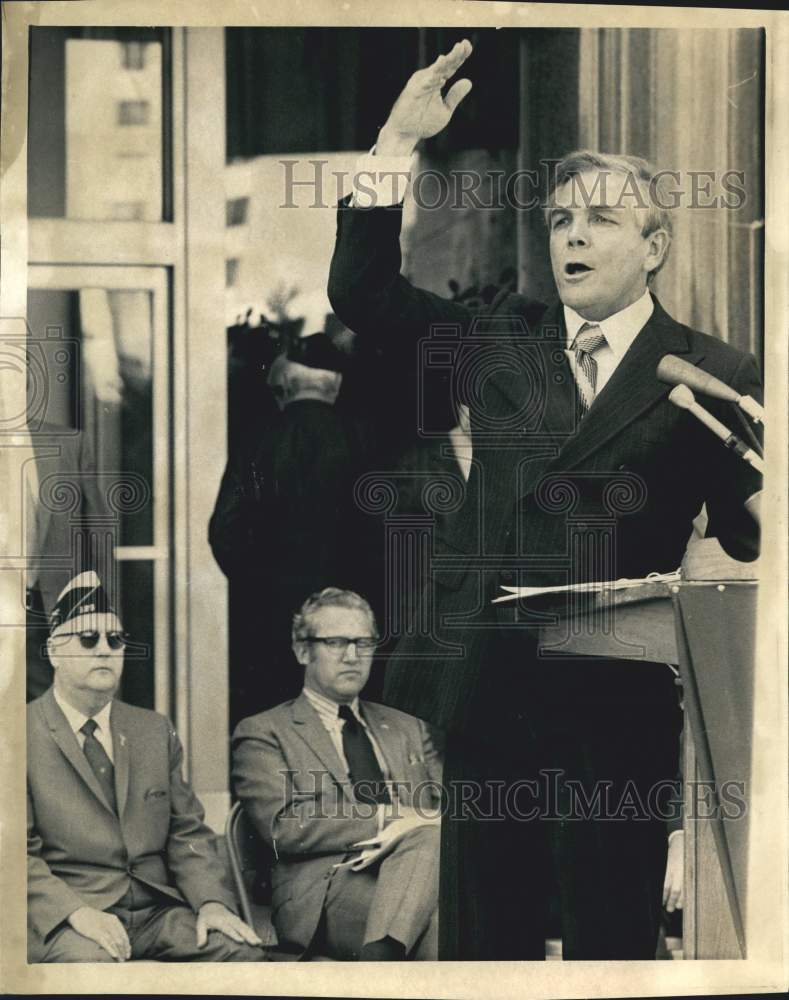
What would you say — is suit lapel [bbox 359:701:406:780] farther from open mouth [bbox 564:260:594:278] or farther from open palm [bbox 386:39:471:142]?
open palm [bbox 386:39:471:142]

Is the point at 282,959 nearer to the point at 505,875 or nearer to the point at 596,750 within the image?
the point at 505,875

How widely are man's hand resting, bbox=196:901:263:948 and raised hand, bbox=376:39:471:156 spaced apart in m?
1.44

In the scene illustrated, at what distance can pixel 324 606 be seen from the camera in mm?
2176

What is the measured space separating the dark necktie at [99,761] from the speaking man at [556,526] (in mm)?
541

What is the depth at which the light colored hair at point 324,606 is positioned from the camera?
2.18 meters

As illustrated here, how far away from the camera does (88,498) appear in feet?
7.16

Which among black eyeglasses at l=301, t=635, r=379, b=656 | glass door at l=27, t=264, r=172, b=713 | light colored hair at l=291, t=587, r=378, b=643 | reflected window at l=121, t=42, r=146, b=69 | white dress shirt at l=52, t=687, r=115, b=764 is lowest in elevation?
white dress shirt at l=52, t=687, r=115, b=764

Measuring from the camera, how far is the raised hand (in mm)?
2170

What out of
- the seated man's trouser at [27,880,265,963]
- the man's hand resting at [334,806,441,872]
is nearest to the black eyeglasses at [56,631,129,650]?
the seated man's trouser at [27,880,265,963]

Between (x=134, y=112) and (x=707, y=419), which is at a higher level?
(x=134, y=112)

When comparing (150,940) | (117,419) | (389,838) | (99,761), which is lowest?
(150,940)

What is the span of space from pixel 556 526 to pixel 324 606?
0.46 metres

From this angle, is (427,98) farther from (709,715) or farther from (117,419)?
(709,715)

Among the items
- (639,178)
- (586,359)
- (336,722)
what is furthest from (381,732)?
(639,178)
